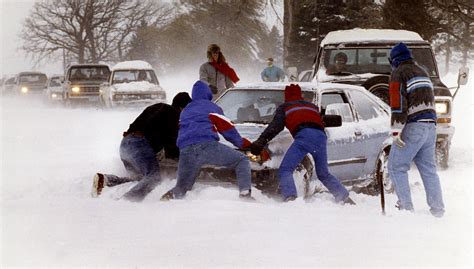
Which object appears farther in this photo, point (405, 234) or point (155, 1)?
point (155, 1)

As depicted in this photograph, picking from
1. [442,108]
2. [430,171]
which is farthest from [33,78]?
[430,171]

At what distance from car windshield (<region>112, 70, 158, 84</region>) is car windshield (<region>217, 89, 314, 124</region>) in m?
15.1

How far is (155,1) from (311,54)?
82.6 ft

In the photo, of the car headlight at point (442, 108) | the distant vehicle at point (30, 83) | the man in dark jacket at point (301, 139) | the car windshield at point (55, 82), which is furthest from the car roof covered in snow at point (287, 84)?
the distant vehicle at point (30, 83)

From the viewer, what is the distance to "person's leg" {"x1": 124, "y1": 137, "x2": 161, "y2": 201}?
7562 mm

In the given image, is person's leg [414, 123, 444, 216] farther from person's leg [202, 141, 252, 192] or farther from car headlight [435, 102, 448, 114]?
car headlight [435, 102, 448, 114]

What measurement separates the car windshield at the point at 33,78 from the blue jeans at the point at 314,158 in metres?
35.5

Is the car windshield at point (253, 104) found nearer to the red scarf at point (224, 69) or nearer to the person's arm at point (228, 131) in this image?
the person's arm at point (228, 131)

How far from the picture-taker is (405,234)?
596 centimetres

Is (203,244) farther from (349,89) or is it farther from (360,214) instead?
(349,89)

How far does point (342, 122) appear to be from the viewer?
8.46 meters

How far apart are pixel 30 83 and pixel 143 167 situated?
34228mm

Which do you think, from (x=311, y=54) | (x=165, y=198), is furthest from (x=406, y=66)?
(x=311, y=54)

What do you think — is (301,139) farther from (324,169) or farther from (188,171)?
(188,171)
